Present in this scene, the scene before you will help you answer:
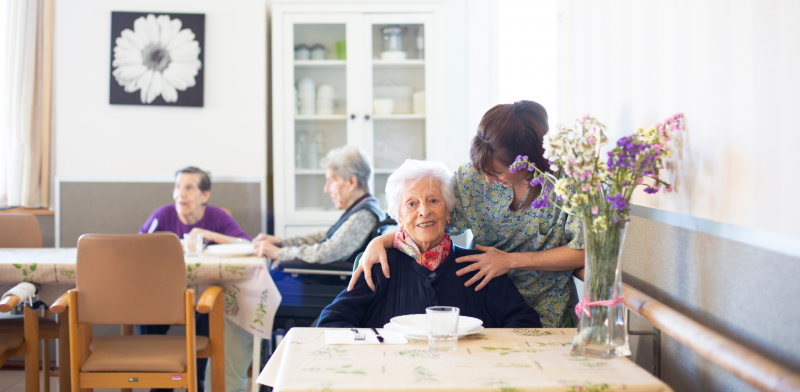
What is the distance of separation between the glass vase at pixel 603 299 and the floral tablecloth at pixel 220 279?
5.01 ft

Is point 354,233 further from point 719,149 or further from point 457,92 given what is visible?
point 719,149

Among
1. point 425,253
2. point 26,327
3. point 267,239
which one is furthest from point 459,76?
point 26,327

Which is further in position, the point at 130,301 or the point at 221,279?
the point at 221,279

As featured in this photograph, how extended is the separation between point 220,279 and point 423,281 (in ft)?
3.62

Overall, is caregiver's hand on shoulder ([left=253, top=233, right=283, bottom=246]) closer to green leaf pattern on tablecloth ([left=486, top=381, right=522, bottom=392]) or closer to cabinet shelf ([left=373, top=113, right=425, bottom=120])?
cabinet shelf ([left=373, top=113, right=425, bottom=120])

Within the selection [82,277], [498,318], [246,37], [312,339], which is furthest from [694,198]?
[246,37]

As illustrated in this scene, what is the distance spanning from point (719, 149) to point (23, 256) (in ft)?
8.53

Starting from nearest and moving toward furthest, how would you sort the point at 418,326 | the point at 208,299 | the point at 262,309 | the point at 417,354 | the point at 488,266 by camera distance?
the point at 417,354, the point at 418,326, the point at 488,266, the point at 208,299, the point at 262,309

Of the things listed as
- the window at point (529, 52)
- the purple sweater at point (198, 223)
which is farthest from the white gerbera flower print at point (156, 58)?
the window at point (529, 52)

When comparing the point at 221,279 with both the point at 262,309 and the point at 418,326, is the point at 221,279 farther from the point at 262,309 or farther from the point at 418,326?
the point at 418,326

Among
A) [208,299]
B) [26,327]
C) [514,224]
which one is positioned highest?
[514,224]

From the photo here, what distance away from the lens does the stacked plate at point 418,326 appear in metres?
1.16

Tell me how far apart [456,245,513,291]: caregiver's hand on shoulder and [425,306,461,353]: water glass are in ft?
1.19

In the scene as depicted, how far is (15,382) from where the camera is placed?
2.81 meters
